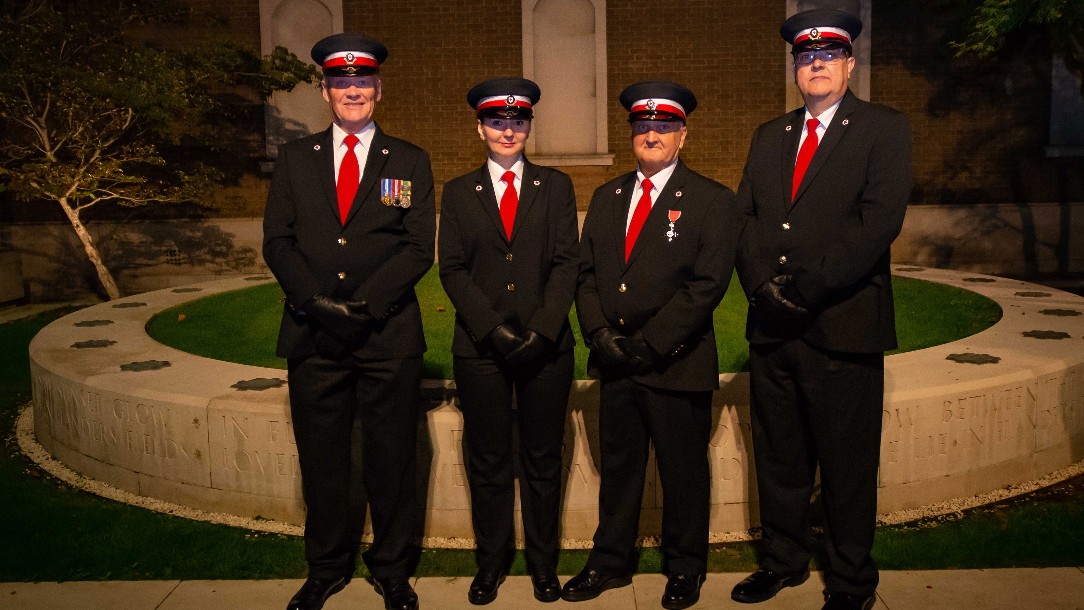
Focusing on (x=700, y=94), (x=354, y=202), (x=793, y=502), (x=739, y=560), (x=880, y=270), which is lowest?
(x=739, y=560)

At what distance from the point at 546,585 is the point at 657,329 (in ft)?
3.53

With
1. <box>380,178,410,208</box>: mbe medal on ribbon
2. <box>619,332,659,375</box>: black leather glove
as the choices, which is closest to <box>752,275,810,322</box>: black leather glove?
<box>619,332,659,375</box>: black leather glove

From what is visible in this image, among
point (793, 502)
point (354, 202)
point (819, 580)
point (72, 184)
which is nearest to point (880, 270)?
point (793, 502)

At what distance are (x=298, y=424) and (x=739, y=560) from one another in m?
1.96

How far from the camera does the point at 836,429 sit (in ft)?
11.7

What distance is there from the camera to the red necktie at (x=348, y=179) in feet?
12.1

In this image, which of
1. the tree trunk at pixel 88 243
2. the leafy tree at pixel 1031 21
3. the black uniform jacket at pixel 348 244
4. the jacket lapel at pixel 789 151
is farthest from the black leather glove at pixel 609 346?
the tree trunk at pixel 88 243

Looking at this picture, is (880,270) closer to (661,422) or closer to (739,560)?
(661,422)

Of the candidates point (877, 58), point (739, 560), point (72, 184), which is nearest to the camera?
point (739, 560)

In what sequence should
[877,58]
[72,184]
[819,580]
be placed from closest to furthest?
[819,580] → [72,184] → [877,58]

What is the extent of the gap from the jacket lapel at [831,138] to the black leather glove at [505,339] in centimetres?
116

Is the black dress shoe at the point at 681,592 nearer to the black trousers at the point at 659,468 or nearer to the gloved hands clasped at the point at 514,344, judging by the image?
the black trousers at the point at 659,468

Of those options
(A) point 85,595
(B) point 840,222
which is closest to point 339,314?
(A) point 85,595

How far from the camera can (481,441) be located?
3.78 meters
